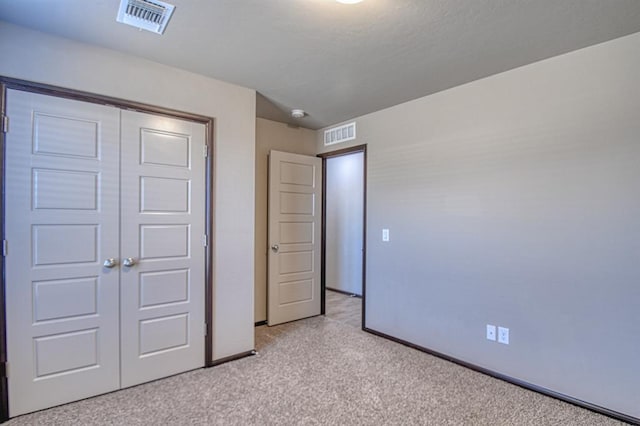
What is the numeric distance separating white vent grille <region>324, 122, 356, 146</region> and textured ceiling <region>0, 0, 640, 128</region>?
103 cm

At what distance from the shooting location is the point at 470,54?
2.35m

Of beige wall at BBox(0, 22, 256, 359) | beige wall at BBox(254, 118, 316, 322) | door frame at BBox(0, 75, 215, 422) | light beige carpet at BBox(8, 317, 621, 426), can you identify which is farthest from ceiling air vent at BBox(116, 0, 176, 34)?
light beige carpet at BBox(8, 317, 621, 426)

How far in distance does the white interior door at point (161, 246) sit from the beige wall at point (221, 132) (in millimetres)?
144

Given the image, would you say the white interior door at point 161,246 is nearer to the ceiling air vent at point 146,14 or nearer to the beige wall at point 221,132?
the beige wall at point 221,132

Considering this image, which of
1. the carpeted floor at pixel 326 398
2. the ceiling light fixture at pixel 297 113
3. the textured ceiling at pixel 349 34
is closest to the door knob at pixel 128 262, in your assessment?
the carpeted floor at pixel 326 398

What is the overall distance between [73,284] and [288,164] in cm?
244

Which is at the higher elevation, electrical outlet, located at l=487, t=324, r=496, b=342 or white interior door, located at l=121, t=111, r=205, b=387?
white interior door, located at l=121, t=111, r=205, b=387

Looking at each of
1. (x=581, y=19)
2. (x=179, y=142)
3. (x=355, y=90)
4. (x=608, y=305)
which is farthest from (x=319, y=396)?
(x=581, y=19)

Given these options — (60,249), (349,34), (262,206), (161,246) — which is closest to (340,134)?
(262,206)

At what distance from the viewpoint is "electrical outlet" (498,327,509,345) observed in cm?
260

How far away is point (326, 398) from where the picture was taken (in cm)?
232

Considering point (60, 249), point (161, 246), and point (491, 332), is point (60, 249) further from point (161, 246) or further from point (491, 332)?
point (491, 332)

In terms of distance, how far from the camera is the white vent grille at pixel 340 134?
12.9 ft

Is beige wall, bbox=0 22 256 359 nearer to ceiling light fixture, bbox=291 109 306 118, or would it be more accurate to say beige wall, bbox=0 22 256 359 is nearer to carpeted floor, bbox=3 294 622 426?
carpeted floor, bbox=3 294 622 426
